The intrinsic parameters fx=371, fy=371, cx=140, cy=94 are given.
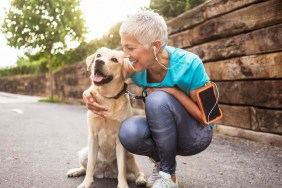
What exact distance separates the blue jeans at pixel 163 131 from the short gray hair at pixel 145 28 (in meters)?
0.41

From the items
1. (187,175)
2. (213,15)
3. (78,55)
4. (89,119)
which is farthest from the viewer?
(78,55)

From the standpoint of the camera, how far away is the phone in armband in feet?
9.00

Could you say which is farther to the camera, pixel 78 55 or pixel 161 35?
pixel 78 55

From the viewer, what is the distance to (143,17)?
271cm

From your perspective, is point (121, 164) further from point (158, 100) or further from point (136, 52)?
point (136, 52)

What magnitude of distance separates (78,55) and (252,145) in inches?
506

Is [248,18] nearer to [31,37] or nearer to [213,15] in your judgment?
[213,15]

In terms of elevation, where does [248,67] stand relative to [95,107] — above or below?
above

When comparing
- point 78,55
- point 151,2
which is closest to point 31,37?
point 78,55

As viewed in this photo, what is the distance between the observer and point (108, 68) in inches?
120

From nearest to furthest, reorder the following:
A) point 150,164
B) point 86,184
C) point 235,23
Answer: point 86,184 → point 150,164 → point 235,23

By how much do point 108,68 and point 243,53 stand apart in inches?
95.8

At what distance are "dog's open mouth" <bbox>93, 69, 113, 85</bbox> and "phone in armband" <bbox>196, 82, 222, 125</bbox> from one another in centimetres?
76

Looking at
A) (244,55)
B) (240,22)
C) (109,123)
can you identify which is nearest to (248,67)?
(244,55)
